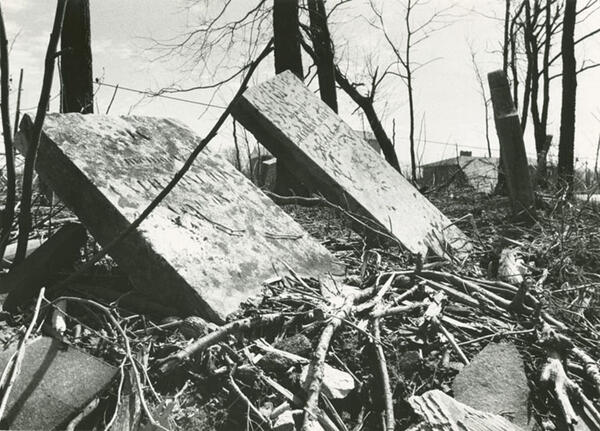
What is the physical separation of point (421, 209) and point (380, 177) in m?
0.44

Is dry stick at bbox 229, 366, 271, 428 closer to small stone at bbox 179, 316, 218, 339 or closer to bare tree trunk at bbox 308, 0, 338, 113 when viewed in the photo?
small stone at bbox 179, 316, 218, 339

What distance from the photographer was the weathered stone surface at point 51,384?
1854mm

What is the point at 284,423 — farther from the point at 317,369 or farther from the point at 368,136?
the point at 368,136

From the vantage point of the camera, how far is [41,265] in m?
2.82

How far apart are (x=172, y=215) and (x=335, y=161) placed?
1708 millimetres

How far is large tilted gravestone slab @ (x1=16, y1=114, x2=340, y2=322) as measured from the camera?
8.78ft

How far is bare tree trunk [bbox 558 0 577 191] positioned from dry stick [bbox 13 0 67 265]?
9519 mm

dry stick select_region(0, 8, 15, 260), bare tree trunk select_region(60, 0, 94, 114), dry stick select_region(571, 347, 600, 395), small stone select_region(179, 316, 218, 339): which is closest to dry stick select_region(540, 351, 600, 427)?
dry stick select_region(571, 347, 600, 395)

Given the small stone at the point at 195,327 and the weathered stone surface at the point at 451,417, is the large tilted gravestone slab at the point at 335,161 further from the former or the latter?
the weathered stone surface at the point at 451,417

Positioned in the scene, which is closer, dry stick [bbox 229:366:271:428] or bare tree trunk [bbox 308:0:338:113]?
dry stick [bbox 229:366:271:428]

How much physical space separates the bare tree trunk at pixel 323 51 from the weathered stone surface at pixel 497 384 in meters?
9.37

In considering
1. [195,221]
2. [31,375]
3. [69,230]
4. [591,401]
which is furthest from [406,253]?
[31,375]

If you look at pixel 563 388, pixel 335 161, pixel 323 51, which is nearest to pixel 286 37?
pixel 323 51

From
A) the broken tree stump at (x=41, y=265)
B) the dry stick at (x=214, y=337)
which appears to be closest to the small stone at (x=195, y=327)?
the dry stick at (x=214, y=337)
